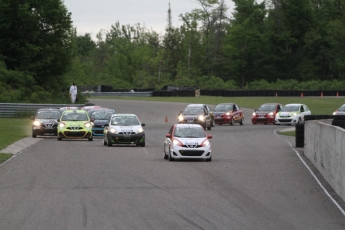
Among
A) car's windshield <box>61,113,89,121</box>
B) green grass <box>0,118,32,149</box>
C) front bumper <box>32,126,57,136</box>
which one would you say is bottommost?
green grass <box>0,118,32,149</box>

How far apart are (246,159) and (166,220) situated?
14.1m

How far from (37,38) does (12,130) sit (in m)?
23.1

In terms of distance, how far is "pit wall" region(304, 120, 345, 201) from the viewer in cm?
1662

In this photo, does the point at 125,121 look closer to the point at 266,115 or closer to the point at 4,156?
the point at 4,156

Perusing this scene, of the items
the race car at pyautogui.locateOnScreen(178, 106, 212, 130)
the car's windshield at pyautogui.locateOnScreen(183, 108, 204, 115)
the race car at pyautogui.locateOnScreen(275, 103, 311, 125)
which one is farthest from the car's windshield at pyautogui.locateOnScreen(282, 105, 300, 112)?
the car's windshield at pyautogui.locateOnScreen(183, 108, 204, 115)

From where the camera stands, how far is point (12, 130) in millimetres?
42938

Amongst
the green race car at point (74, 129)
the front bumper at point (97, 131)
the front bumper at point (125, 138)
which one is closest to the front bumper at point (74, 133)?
the green race car at point (74, 129)

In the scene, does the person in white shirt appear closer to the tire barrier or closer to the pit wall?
the tire barrier

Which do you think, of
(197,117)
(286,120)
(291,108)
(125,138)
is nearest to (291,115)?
(286,120)

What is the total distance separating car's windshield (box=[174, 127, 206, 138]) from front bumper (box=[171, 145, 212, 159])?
814 mm

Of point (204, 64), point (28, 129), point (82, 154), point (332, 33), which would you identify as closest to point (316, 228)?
point (82, 154)

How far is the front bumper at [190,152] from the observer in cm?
2603

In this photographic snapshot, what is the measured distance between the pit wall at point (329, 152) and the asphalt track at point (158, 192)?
1.28 ft

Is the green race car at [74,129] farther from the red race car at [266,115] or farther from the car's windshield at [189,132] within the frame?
the red race car at [266,115]
